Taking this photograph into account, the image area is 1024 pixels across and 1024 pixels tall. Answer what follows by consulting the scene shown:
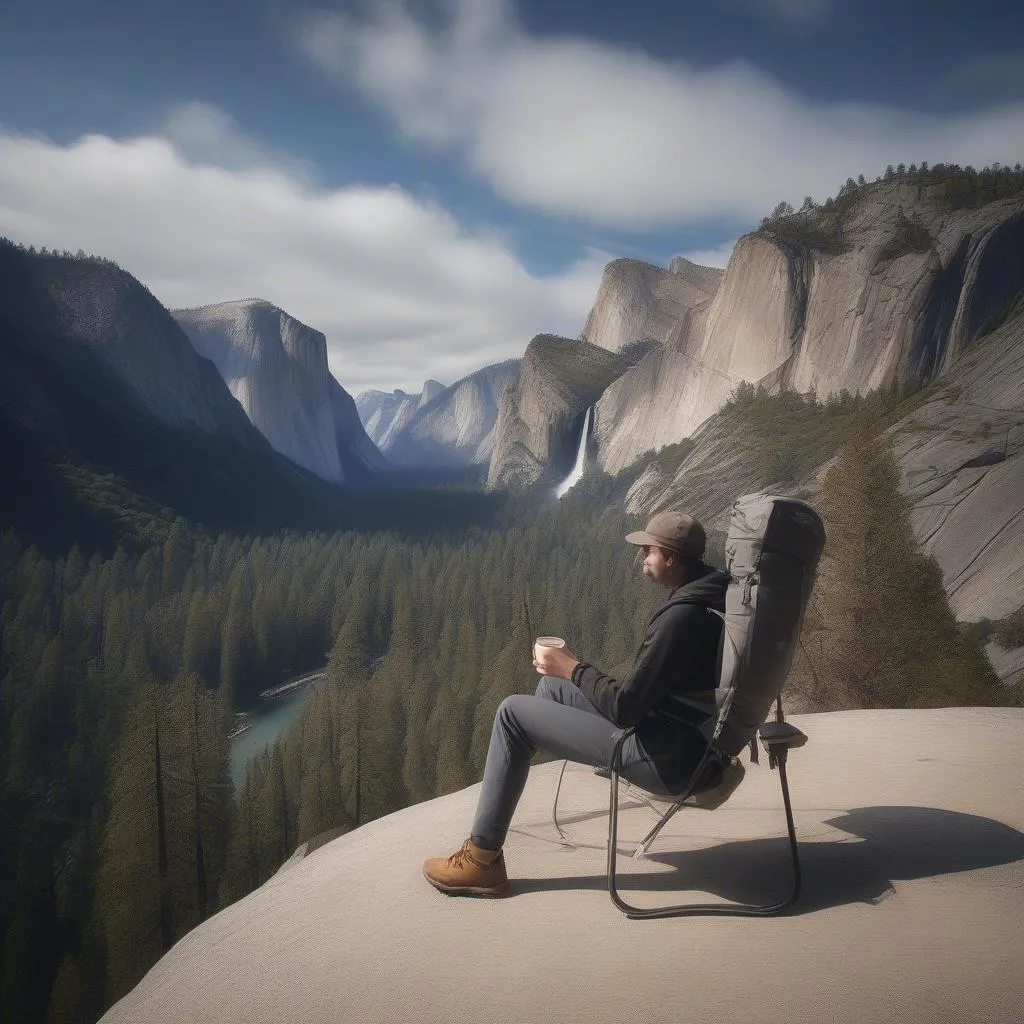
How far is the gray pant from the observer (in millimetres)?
3564

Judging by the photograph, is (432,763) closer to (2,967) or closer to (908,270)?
(2,967)

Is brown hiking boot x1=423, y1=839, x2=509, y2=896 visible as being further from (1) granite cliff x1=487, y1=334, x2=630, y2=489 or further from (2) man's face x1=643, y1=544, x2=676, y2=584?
(1) granite cliff x1=487, y1=334, x2=630, y2=489

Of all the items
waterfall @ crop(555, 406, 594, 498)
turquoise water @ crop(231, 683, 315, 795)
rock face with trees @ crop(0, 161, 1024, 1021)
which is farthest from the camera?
waterfall @ crop(555, 406, 594, 498)

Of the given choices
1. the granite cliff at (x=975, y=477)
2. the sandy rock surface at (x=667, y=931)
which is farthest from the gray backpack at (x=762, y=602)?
the granite cliff at (x=975, y=477)

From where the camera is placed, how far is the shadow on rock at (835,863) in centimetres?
362

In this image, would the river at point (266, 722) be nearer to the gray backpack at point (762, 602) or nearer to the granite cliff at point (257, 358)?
the gray backpack at point (762, 602)

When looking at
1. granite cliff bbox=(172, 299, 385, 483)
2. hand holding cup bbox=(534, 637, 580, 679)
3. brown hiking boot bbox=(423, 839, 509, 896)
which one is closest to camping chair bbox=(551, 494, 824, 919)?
hand holding cup bbox=(534, 637, 580, 679)

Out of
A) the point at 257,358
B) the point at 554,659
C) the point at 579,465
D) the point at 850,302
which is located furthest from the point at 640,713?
the point at 257,358

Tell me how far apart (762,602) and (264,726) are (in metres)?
49.2

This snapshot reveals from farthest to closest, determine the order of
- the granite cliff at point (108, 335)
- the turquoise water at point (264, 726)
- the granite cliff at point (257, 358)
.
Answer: the granite cliff at point (257, 358), the granite cliff at point (108, 335), the turquoise water at point (264, 726)

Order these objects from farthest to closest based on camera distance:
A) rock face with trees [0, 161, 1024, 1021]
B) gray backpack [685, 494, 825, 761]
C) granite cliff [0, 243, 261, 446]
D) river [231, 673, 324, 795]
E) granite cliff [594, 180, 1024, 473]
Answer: granite cliff [0, 243, 261, 446] < granite cliff [594, 180, 1024, 473] < river [231, 673, 324, 795] < rock face with trees [0, 161, 1024, 1021] < gray backpack [685, 494, 825, 761]

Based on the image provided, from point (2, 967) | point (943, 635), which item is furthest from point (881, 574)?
point (2, 967)

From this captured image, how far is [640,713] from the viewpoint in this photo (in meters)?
3.33

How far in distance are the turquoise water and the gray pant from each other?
38.4 meters
